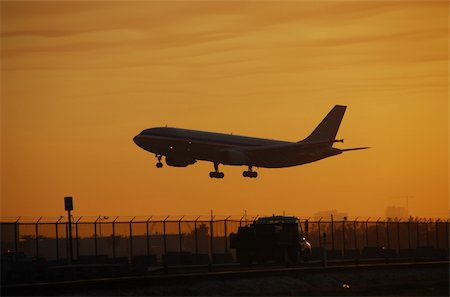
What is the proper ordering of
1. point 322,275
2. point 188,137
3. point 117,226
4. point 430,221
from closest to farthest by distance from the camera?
1. point 322,275
2. point 117,226
3. point 430,221
4. point 188,137

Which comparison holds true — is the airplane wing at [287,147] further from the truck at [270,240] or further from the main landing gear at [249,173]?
the truck at [270,240]

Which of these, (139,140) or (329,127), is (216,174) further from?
(329,127)

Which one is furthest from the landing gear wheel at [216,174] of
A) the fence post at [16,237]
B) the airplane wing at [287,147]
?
the fence post at [16,237]

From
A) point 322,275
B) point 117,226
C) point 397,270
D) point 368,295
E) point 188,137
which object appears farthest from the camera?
point 188,137

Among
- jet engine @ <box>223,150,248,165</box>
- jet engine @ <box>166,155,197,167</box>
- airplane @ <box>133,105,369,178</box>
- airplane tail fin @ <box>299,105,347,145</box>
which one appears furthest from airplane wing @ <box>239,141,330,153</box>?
airplane tail fin @ <box>299,105,347,145</box>

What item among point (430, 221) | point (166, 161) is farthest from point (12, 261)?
point (166, 161)

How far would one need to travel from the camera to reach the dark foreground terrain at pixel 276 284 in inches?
1452

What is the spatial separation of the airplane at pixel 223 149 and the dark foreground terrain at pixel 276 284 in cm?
4239

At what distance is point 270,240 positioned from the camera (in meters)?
49.2

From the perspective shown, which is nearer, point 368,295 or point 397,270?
point 368,295

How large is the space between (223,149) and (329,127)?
80.3 feet

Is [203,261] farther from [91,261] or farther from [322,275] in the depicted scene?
[322,275]

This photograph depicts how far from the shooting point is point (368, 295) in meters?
37.7

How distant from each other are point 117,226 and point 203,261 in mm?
5055
